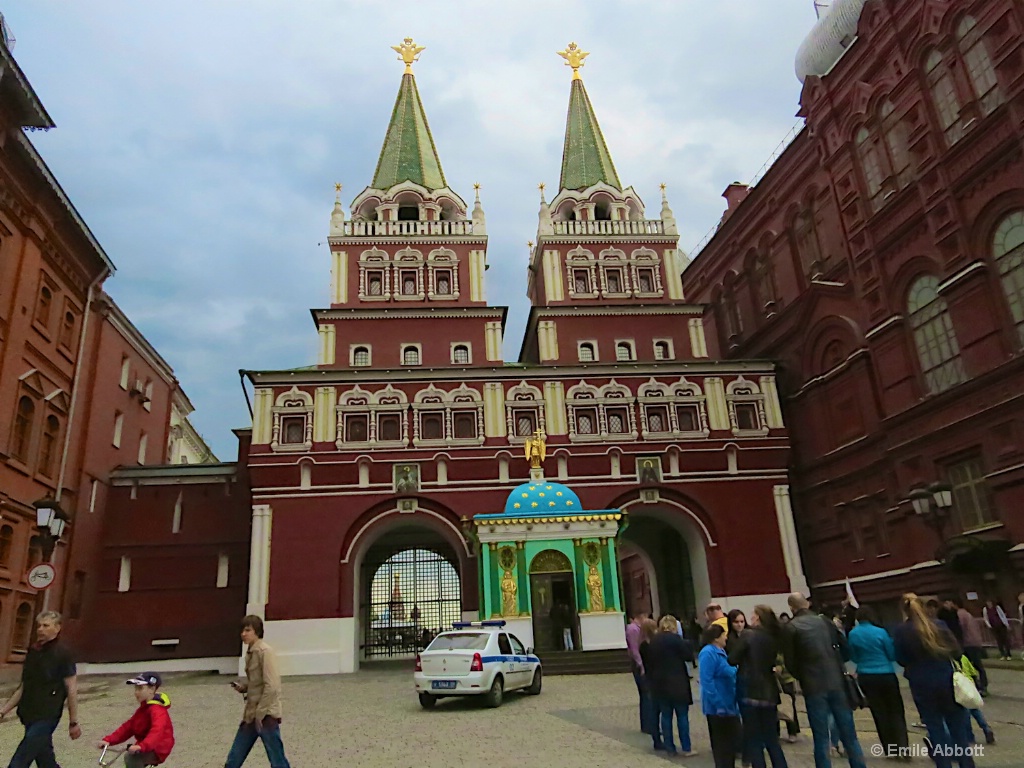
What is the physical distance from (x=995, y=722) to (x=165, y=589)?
86.3 feet

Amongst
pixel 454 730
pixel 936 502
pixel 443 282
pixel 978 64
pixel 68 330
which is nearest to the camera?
pixel 454 730

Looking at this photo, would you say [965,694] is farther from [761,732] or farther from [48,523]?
[48,523]

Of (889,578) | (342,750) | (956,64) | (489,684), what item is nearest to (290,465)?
(489,684)

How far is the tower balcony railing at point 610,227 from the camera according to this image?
33.4m

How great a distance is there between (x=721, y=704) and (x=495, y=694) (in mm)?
7420

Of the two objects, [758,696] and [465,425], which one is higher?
[465,425]

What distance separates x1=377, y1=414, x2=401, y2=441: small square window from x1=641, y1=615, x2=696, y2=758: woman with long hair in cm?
1903

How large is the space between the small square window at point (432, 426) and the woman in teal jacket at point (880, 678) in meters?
20.5

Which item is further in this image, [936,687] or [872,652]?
[872,652]

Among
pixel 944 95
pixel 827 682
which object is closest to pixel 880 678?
pixel 827 682

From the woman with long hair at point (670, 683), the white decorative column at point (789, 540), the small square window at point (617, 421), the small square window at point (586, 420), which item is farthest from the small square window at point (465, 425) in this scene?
the woman with long hair at point (670, 683)

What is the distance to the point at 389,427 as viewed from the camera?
2773cm

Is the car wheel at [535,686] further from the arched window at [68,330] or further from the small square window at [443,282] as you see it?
the arched window at [68,330]

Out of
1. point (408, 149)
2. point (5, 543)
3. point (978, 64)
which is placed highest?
point (408, 149)
